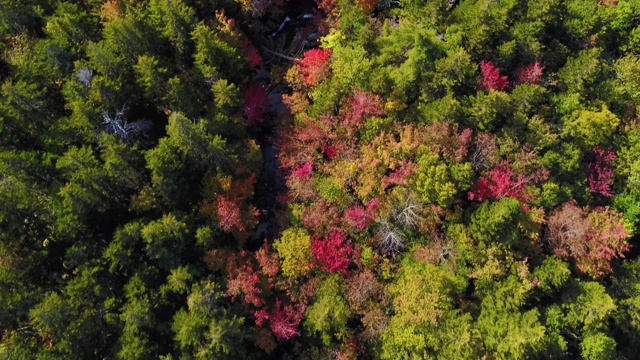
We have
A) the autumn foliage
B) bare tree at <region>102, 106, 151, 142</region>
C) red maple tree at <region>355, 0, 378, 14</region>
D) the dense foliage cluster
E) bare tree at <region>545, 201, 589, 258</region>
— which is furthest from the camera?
red maple tree at <region>355, 0, 378, 14</region>

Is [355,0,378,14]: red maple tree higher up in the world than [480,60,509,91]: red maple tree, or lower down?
higher up

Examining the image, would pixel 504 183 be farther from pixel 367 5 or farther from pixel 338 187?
pixel 367 5

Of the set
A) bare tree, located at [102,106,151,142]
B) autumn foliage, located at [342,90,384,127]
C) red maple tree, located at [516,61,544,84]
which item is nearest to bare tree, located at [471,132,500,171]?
red maple tree, located at [516,61,544,84]

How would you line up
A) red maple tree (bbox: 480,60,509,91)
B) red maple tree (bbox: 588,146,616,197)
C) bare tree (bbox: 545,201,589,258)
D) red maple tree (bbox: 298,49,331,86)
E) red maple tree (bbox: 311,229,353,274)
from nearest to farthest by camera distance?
bare tree (bbox: 545,201,589,258), red maple tree (bbox: 311,229,353,274), red maple tree (bbox: 480,60,509,91), red maple tree (bbox: 588,146,616,197), red maple tree (bbox: 298,49,331,86)

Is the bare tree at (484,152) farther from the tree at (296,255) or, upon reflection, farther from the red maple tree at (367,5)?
the red maple tree at (367,5)

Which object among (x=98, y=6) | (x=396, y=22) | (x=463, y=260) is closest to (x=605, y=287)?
(x=463, y=260)

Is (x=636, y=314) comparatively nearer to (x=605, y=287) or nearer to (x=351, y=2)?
(x=605, y=287)

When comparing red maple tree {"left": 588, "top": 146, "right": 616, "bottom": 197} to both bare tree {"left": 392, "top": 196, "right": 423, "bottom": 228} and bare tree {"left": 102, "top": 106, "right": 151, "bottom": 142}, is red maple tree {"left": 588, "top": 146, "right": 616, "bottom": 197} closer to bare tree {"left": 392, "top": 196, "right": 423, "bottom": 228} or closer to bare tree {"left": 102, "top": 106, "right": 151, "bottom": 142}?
bare tree {"left": 392, "top": 196, "right": 423, "bottom": 228}
